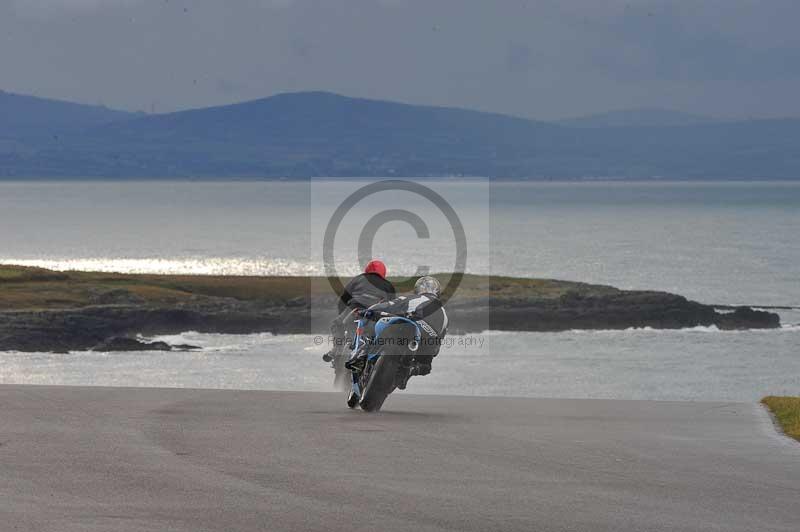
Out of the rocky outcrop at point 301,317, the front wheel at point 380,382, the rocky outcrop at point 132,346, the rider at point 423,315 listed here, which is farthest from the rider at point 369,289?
the rocky outcrop at point 132,346

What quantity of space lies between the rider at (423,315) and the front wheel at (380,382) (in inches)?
7.0

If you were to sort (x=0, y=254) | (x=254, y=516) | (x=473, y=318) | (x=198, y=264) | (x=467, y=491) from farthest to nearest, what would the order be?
1. (x=0, y=254)
2. (x=198, y=264)
3. (x=473, y=318)
4. (x=467, y=491)
5. (x=254, y=516)

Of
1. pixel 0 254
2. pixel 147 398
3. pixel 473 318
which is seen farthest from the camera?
pixel 0 254

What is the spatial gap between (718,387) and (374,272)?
4666 cm

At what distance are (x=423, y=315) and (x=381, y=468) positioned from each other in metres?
4.90

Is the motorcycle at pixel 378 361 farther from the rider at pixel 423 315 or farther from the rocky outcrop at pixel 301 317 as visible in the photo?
the rocky outcrop at pixel 301 317

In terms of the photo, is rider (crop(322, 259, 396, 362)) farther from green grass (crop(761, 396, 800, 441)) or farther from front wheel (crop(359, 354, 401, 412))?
green grass (crop(761, 396, 800, 441))

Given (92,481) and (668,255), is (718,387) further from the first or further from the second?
(668,255)

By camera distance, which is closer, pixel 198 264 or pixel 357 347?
pixel 357 347

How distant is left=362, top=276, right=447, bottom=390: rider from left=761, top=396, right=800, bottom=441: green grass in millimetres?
4197

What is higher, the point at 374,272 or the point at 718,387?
the point at 374,272

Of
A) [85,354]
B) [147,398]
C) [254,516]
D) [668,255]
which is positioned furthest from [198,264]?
[254,516]

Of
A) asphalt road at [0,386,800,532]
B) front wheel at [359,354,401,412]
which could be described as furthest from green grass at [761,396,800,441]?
front wheel at [359,354,401,412]

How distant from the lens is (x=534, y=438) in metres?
14.3
